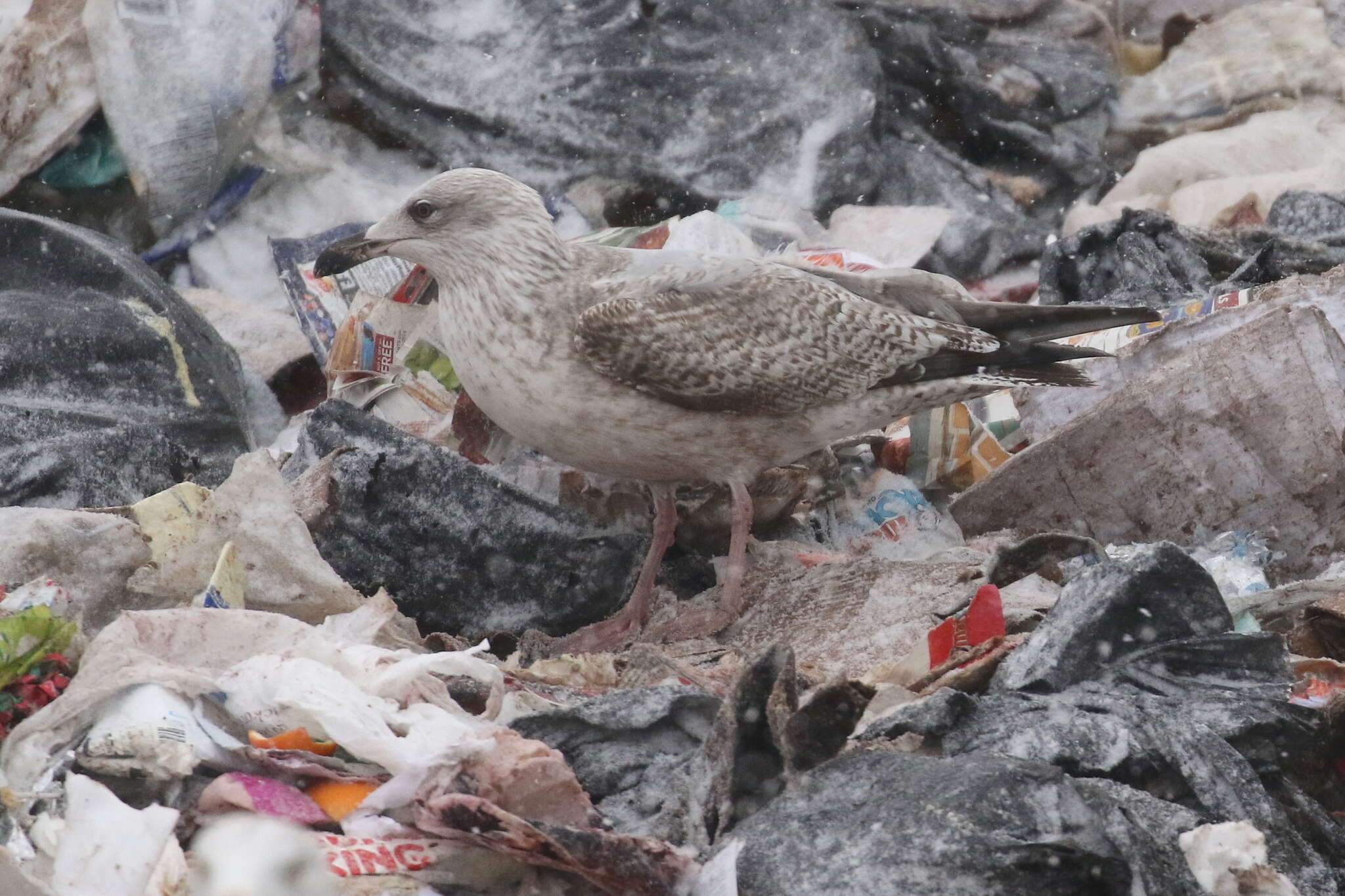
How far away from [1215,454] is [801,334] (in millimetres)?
899

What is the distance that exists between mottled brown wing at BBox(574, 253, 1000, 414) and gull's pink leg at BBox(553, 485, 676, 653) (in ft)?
0.85

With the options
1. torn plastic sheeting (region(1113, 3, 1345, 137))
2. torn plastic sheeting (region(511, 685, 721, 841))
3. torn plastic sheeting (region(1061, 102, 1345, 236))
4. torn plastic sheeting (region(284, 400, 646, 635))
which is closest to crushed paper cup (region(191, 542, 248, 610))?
torn plastic sheeting (region(284, 400, 646, 635))

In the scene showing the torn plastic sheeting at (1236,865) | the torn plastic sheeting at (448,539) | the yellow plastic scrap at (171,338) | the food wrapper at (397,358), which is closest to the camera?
the torn plastic sheeting at (1236,865)

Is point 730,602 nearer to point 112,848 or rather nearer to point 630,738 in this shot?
point 630,738

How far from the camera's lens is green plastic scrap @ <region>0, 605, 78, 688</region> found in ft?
6.19

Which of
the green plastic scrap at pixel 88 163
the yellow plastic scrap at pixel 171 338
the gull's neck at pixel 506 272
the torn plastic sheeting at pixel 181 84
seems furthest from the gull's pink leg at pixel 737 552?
the green plastic scrap at pixel 88 163

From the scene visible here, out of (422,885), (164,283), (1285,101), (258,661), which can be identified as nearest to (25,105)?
(164,283)

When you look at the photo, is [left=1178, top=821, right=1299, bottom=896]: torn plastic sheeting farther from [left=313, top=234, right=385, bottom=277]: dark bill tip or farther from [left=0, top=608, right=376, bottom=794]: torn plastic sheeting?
[left=313, top=234, right=385, bottom=277]: dark bill tip

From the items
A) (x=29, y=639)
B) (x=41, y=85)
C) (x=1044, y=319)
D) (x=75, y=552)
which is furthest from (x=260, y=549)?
(x=41, y=85)

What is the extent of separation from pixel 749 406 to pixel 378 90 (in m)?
1.92

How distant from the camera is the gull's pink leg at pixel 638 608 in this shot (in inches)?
115

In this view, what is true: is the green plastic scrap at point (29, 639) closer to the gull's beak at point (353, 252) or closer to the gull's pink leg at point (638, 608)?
the gull's pink leg at point (638, 608)

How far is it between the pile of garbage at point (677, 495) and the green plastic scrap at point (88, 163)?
0.08ft

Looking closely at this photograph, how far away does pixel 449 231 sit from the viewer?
315 cm
